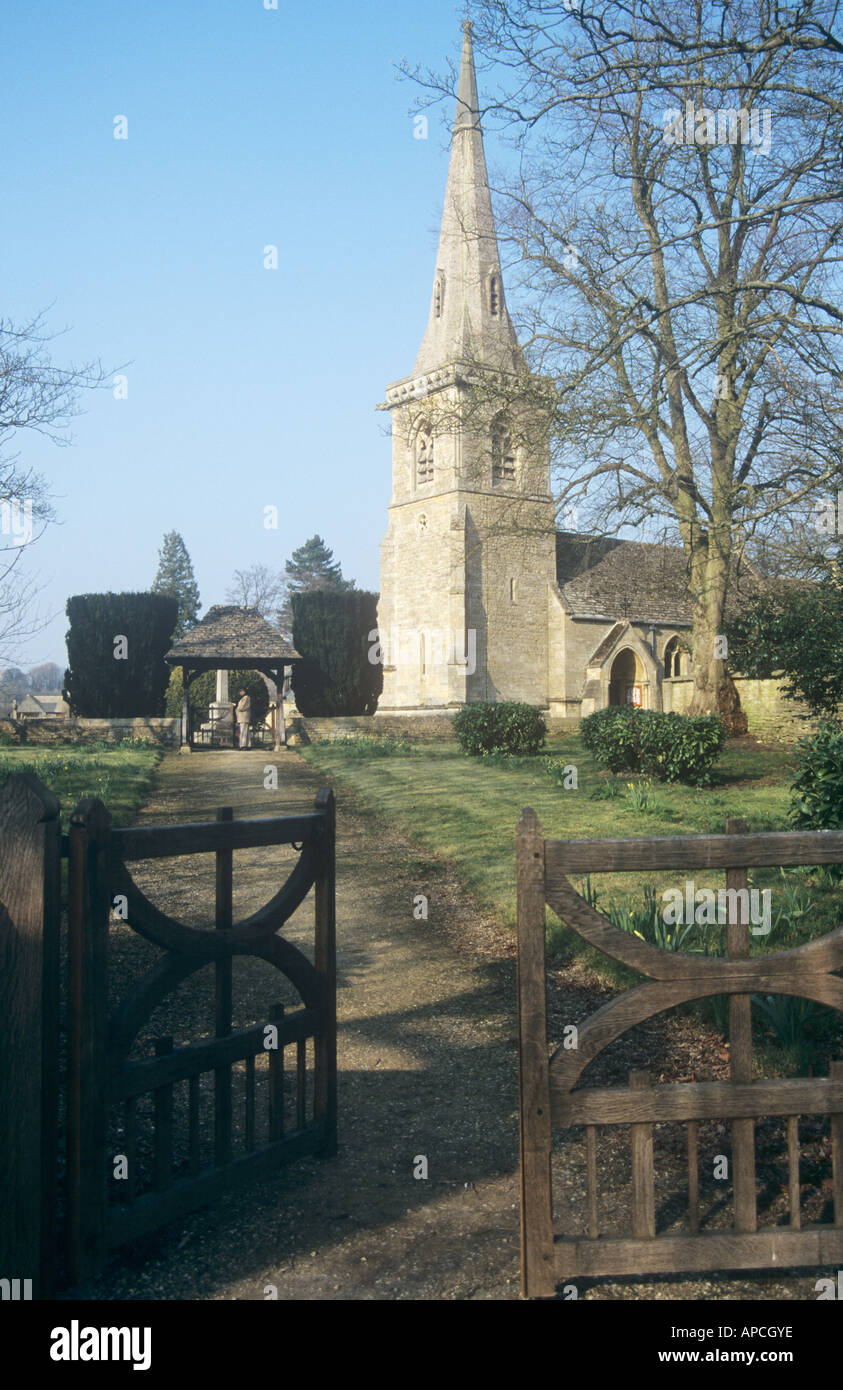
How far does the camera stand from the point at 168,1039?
3.35m

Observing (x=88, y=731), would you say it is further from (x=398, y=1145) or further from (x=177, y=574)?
(x=177, y=574)

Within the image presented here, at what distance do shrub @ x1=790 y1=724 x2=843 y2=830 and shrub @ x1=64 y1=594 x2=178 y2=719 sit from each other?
29.5 meters

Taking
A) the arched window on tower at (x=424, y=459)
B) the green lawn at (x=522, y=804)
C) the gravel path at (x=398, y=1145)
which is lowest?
the gravel path at (x=398, y=1145)

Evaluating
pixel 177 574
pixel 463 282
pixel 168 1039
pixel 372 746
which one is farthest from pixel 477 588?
pixel 177 574

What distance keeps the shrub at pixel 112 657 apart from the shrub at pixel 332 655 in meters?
5.76

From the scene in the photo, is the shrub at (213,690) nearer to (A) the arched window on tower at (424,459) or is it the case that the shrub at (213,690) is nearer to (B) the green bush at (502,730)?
(A) the arched window on tower at (424,459)

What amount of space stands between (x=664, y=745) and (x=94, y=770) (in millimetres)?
9387

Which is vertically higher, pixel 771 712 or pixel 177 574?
pixel 177 574

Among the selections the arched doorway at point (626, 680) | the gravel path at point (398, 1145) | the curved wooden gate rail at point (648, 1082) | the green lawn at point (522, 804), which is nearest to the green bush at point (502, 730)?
the green lawn at point (522, 804)

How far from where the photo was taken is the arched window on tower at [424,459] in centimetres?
3984

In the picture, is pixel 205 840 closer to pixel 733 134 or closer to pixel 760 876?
pixel 760 876

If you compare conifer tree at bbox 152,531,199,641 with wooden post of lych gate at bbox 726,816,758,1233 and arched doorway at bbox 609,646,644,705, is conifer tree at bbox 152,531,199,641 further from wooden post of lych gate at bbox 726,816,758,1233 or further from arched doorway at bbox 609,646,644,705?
wooden post of lych gate at bbox 726,816,758,1233
